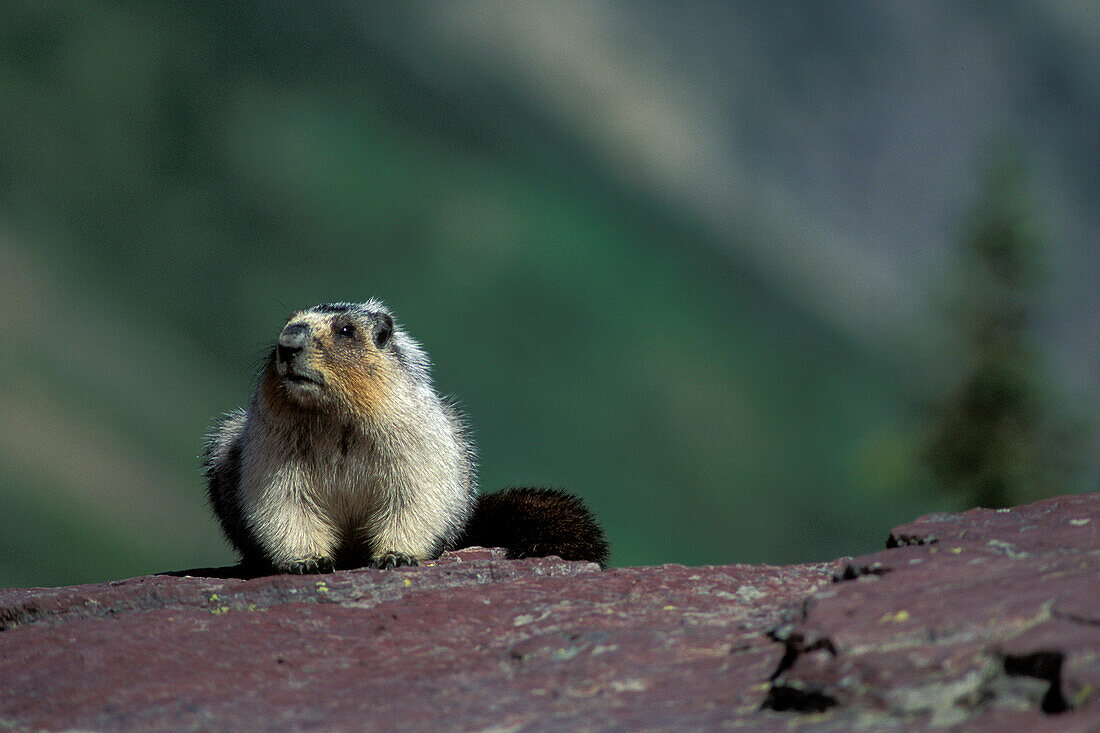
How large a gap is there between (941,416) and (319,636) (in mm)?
13844

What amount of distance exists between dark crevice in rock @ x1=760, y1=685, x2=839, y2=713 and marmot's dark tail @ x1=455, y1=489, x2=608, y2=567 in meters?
3.59

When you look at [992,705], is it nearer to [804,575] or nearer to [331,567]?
[804,575]

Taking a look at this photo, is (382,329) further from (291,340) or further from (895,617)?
(895,617)

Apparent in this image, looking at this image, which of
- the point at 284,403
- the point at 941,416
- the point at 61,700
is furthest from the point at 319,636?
the point at 941,416

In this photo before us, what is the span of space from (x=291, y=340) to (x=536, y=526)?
6.79ft

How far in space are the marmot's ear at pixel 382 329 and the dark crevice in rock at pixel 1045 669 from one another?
470 cm

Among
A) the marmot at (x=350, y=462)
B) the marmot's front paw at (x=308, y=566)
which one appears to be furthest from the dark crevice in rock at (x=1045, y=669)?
the marmot's front paw at (x=308, y=566)

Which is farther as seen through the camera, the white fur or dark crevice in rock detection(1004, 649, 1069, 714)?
the white fur

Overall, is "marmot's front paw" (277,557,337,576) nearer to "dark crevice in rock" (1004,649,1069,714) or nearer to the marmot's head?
the marmot's head

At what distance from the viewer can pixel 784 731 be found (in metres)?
2.44

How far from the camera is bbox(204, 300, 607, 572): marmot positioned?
6145 mm

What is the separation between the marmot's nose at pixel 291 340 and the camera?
5.95 metres

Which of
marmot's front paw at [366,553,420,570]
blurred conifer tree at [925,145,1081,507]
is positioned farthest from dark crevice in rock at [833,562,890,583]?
blurred conifer tree at [925,145,1081,507]

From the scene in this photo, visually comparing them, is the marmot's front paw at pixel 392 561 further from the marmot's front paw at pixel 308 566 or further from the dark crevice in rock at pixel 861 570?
the dark crevice in rock at pixel 861 570
